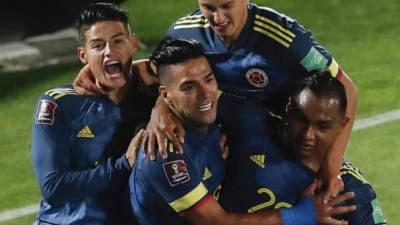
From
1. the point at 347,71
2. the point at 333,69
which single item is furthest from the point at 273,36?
the point at 347,71

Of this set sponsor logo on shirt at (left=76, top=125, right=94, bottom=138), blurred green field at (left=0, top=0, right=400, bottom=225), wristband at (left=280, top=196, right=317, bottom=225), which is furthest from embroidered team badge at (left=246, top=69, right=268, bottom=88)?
blurred green field at (left=0, top=0, right=400, bottom=225)

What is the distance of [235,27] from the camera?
187 inches

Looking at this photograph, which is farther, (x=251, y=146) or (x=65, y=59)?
(x=65, y=59)

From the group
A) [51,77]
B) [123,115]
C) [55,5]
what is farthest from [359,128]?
[55,5]

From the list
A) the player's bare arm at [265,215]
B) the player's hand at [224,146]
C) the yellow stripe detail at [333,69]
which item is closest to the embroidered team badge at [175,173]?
the player's bare arm at [265,215]

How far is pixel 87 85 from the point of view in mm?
4715

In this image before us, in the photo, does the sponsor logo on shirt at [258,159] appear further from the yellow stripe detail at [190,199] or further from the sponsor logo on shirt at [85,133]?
the sponsor logo on shirt at [85,133]

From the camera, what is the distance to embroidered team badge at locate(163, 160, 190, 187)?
168 inches

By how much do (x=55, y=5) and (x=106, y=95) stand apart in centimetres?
Result: 652

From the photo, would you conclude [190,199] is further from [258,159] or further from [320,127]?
[320,127]

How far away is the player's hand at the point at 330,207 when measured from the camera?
173 inches

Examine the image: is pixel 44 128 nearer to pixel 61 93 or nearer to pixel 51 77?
pixel 61 93

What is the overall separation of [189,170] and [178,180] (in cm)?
8

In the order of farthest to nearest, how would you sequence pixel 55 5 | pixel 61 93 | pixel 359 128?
pixel 55 5
pixel 359 128
pixel 61 93
